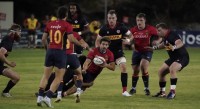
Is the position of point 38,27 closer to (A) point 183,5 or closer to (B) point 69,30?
(A) point 183,5

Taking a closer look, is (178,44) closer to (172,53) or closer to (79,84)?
(172,53)

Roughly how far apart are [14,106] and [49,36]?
6.27 ft

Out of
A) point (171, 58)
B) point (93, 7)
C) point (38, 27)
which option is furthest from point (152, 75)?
point (93, 7)

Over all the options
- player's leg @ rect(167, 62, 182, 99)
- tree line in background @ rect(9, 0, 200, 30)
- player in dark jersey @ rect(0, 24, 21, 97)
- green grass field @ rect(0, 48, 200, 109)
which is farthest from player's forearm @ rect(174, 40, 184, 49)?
tree line in background @ rect(9, 0, 200, 30)

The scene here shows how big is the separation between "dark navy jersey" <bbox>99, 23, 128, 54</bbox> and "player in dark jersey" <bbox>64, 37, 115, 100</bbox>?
0.71 m

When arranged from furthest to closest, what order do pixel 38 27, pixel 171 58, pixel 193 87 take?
pixel 38 27, pixel 193 87, pixel 171 58

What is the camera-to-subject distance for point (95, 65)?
18922 mm

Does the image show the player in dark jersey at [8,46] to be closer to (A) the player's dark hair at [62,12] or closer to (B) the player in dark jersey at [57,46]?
(B) the player in dark jersey at [57,46]

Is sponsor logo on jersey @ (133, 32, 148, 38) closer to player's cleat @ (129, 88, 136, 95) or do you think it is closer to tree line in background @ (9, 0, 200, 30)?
player's cleat @ (129, 88, 136, 95)

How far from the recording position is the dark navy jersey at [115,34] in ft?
64.3

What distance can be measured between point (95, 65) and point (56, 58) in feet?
9.64

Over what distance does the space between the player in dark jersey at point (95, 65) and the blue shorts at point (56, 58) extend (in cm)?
216

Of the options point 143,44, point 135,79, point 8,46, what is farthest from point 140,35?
point 8,46

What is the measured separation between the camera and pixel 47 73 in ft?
53.2
